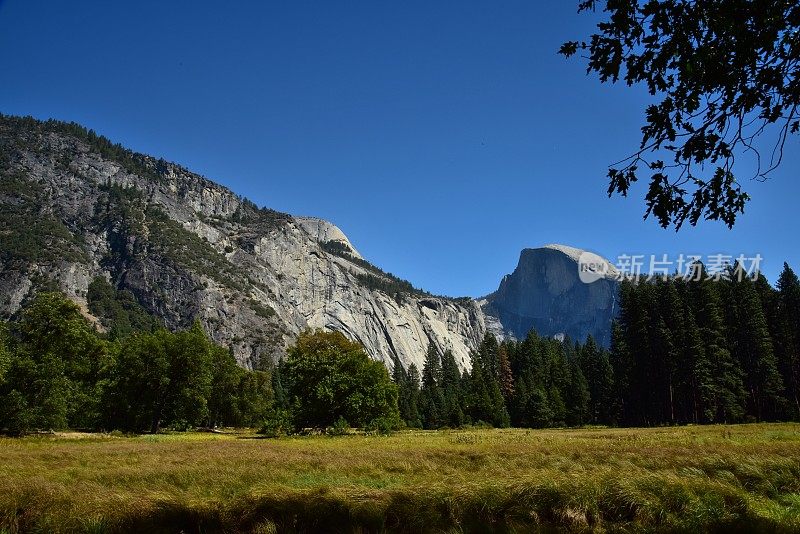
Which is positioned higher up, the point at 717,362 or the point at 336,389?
the point at 717,362

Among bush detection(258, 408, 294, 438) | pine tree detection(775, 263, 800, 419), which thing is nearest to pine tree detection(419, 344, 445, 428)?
bush detection(258, 408, 294, 438)

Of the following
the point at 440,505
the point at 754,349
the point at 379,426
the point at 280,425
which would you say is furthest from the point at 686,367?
the point at 440,505

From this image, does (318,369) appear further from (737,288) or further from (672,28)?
(737,288)

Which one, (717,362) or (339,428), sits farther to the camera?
(717,362)

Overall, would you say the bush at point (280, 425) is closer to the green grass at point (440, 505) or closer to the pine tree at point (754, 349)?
the green grass at point (440, 505)

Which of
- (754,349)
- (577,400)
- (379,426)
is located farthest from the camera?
(577,400)

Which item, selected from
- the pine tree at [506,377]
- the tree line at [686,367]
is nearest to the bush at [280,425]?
the tree line at [686,367]

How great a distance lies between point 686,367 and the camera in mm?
53250

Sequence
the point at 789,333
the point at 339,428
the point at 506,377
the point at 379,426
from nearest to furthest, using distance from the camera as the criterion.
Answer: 1. the point at 339,428
2. the point at 379,426
3. the point at 789,333
4. the point at 506,377

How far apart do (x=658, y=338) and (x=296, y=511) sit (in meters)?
60.3

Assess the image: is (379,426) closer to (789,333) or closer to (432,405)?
(789,333)

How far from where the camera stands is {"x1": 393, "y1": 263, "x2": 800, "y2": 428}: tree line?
169 feet

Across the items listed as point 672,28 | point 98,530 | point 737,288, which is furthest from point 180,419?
point 737,288

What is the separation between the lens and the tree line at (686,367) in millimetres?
51438
